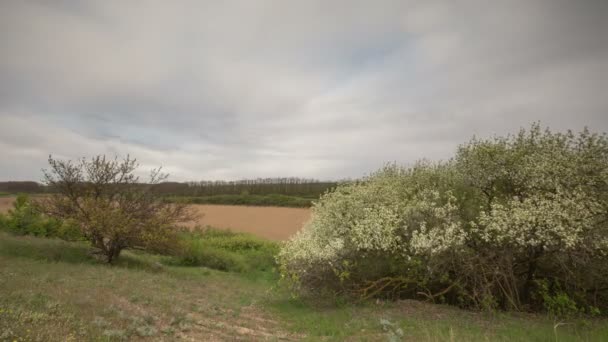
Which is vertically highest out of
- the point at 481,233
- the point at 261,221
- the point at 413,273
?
the point at 481,233

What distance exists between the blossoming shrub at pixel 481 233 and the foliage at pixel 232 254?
1264cm

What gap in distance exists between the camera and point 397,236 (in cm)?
1376

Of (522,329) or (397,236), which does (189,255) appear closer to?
(397,236)

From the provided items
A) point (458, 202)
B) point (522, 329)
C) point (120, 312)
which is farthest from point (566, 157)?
point (120, 312)

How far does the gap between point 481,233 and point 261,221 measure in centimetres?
4074

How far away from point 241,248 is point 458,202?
2350 centimetres

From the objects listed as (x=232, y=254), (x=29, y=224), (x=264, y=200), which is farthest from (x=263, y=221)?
(x=29, y=224)

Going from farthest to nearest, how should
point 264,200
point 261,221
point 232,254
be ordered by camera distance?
point 264,200, point 261,221, point 232,254

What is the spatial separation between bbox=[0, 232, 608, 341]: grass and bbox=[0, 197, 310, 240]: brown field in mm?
24726

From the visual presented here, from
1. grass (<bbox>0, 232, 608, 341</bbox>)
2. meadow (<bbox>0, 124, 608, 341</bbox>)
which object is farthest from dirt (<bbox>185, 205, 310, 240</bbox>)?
grass (<bbox>0, 232, 608, 341</bbox>)

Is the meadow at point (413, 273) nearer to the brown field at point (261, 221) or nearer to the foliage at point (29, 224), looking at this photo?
the foliage at point (29, 224)

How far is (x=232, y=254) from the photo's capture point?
29.7 m

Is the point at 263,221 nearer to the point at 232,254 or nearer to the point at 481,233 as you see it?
the point at 232,254

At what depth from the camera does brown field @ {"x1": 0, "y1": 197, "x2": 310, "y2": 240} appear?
1720 inches
